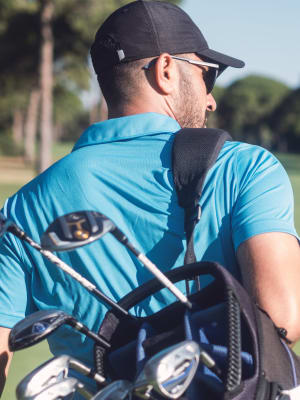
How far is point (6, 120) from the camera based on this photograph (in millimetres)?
69875

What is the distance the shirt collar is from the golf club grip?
60cm

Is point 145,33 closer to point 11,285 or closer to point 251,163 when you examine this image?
point 251,163

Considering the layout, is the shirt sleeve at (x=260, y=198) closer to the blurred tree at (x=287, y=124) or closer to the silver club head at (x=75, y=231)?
the silver club head at (x=75, y=231)

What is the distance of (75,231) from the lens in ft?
5.60

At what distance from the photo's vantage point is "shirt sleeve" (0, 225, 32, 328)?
7.77 ft

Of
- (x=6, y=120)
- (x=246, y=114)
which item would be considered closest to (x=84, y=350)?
(x=6, y=120)

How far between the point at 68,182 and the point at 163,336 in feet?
2.20

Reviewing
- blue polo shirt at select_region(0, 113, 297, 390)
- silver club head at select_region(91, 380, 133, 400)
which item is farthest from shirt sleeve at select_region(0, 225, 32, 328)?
silver club head at select_region(91, 380, 133, 400)

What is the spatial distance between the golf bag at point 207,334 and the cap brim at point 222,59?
63 cm

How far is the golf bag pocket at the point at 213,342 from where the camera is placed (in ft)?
5.51

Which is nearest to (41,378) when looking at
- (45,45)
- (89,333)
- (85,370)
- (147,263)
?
(85,370)

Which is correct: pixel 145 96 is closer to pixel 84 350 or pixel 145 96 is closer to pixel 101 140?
pixel 101 140

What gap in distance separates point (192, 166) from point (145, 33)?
0.58 meters

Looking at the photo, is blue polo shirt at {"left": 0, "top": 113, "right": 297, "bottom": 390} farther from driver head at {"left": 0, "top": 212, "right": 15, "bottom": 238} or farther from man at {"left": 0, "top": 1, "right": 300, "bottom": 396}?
driver head at {"left": 0, "top": 212, "right": 15, "bottom": 238}
